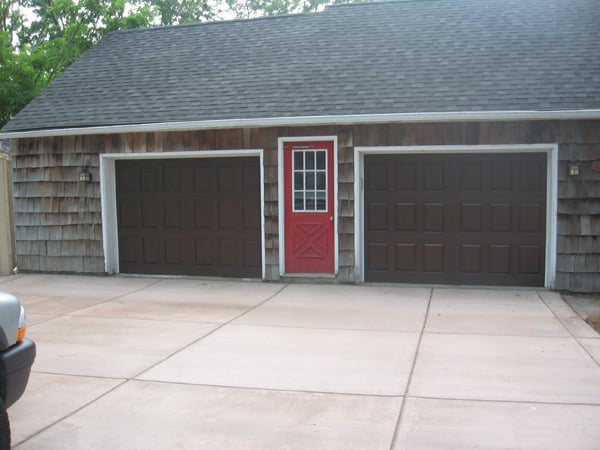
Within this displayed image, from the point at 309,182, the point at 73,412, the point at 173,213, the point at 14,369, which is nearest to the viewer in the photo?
the point at 14,369

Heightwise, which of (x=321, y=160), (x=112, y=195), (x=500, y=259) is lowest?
(x=500, y=259)

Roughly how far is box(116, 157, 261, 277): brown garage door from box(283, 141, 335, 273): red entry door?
23.0 inches

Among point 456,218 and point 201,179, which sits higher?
point 201,179

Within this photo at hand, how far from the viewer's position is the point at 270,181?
10203 mm

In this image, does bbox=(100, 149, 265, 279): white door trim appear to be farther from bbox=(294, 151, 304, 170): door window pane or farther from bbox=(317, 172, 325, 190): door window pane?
bbox=(317, 172, 325, 190): door window pane

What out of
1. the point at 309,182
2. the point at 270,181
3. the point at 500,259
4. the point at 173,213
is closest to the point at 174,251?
the point at 173,213

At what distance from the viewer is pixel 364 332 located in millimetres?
7074

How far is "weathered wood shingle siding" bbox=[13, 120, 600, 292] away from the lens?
360 inches

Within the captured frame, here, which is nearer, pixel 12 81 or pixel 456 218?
pixel 456 218

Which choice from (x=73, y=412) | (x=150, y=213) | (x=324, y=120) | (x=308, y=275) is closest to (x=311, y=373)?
(x=73, y=412)

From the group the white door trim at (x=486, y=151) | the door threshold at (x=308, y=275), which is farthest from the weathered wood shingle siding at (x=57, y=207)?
the white door trim at (x=486, y=151)

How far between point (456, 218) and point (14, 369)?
24.0 ft

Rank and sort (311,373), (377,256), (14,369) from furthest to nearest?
(377,256)
(311,373)
(14,369)

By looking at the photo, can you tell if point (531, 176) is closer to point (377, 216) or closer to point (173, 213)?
point (377, 216)
